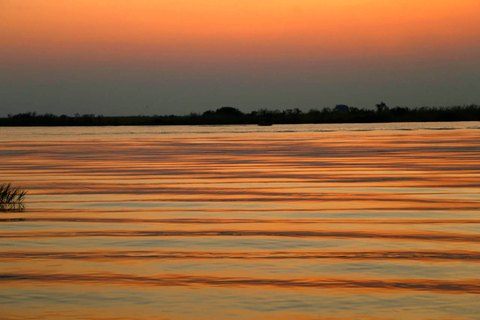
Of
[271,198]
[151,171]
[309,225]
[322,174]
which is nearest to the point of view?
[309,225]

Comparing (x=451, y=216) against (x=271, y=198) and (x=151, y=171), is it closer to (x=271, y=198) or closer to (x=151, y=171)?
(x=271, y=198)

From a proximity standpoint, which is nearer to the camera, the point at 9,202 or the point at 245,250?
the point at 245,250

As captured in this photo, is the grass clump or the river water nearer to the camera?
the river water

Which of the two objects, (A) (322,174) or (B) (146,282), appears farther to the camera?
(A) (322,174)

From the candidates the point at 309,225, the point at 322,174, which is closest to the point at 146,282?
the point at 309,225

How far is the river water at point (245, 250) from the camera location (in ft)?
27.7

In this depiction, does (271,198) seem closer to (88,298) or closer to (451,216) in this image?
(451,216)

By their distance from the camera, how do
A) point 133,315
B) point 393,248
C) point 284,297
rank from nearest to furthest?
point 133,315, point 284,297, point 393,248

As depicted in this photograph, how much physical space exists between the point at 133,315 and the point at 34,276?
2.45 metres

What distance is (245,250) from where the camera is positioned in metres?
11.6

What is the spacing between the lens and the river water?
8445 mm

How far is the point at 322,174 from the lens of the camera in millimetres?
25953

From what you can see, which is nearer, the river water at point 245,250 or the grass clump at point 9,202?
the river water at point 245,250

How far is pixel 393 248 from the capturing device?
11664 mm
